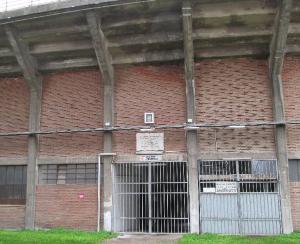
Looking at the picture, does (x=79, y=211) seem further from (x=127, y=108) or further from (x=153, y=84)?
(x=153, y=84)

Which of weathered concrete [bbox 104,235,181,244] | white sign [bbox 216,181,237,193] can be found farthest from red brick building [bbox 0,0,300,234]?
weathered concrete [bbox 104,235,181,244]

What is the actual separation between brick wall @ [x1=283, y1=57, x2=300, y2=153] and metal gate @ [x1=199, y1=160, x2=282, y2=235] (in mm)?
954

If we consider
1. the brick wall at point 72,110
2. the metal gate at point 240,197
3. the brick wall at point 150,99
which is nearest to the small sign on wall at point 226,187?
the metal gate at point 240,197

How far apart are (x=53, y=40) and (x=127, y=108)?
340cm

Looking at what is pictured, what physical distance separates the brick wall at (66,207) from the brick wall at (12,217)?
651mm

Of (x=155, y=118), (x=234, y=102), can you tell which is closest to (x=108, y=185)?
(x=155, y=118)

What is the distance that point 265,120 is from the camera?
1320 cm

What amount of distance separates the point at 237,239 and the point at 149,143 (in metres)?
4.17

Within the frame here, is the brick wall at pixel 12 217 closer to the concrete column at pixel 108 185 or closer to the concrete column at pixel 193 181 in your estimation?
the concrete column at pixel 108 185

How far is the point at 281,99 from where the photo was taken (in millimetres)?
13102

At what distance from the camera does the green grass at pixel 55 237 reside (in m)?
11.1

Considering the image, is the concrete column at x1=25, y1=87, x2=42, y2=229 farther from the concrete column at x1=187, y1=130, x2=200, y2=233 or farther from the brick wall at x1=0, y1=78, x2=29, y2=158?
the concrete column at x1=187, y1=130, x2=200, y2=233

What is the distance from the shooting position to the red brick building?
12.7 metres

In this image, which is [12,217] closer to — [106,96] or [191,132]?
[106,96]
